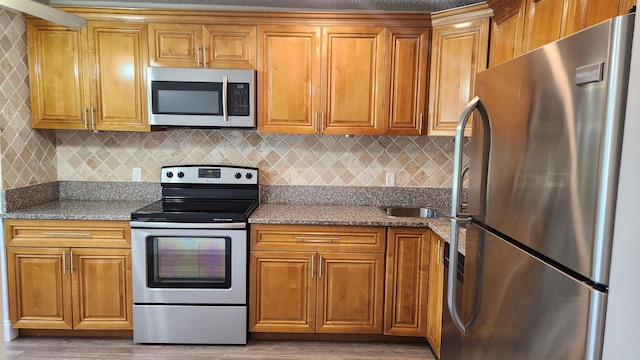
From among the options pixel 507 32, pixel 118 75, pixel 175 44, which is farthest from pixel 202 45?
pixel 507 32

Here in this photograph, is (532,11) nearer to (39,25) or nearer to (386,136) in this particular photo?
(386,136)

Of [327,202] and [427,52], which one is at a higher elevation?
[427,52]

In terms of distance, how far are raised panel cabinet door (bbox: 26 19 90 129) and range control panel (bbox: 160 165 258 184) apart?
681 mm

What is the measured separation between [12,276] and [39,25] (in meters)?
1.70

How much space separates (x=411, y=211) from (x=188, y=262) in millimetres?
1716

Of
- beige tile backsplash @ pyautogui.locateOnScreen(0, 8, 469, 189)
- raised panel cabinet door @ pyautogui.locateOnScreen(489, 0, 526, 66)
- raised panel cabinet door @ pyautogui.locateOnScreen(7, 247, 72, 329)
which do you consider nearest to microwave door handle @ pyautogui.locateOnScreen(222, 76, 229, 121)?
beige tile backsplash @ pyautogui.locateOnScreen(0, 8, 469, 189)

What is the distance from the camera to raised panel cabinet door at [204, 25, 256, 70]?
2.79 metres

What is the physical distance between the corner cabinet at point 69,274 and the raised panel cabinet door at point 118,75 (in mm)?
745

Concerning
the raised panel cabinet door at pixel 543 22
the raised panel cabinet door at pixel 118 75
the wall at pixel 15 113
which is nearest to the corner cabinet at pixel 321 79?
the raised panel cabinet door at pixel 118 75

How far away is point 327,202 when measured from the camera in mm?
3232

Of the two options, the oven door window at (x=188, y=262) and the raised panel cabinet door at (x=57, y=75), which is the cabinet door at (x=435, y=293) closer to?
the oven door window at (x=188, y=262)

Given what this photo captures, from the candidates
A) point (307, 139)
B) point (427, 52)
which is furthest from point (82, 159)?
point (427, 52)

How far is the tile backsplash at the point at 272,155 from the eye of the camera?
10.4 ft

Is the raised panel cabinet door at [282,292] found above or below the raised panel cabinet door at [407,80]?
below
